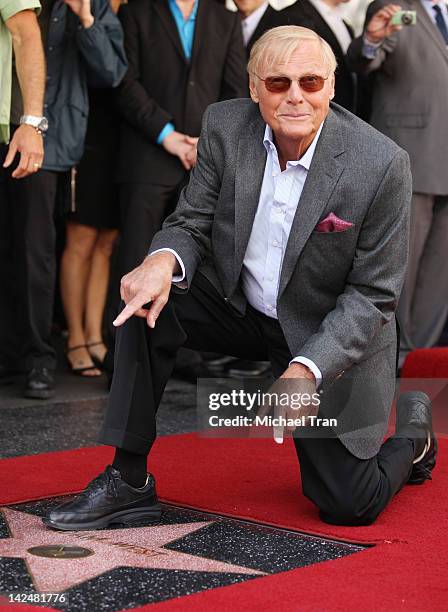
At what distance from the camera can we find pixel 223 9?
527cm

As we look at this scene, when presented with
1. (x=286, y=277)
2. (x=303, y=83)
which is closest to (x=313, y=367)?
(x=286, y=277)

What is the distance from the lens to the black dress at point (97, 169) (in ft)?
17.6

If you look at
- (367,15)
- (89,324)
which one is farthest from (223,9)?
(89,324)

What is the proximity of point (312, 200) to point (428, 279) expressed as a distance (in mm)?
2917

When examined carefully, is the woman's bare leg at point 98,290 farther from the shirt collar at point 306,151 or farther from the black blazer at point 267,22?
the shirt collar at point 306,151

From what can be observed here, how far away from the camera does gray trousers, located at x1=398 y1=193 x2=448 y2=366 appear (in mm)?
5660

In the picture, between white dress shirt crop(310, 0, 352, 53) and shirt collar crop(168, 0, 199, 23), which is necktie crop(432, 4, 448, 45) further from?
shirt collar crop(168, 0, 199, 23)

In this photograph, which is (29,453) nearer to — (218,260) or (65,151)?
(218,260)

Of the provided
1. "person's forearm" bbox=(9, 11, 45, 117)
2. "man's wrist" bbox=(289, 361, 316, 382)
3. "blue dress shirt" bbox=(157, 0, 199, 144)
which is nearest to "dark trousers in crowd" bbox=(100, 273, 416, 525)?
"man's wrist" bbox=(289, 361, 316, 382)

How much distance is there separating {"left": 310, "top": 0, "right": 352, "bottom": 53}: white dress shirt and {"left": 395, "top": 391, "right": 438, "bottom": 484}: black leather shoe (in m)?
2.45

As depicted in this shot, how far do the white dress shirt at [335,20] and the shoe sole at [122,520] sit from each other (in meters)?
3.18

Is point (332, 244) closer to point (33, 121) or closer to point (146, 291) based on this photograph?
point (146, 291)

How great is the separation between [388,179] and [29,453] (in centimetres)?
158

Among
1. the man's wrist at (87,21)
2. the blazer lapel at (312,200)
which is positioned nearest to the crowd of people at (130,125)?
the man's wrist at (87,21)
